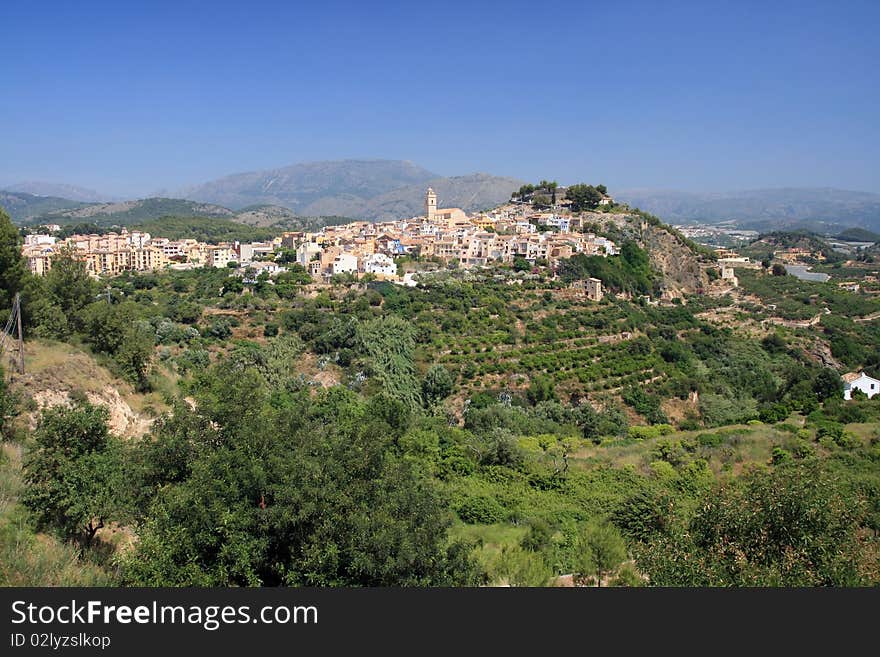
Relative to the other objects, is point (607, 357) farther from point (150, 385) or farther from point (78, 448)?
point (78, 448)

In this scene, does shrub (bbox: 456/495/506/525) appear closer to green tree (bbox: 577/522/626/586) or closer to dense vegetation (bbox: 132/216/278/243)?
green tree (bbox: 577/522/626/586)

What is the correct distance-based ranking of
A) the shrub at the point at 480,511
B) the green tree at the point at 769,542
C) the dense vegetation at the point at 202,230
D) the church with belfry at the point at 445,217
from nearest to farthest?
the green tree at the point at 769,542, the shrub at the point at 480,511, the church with belfry at the point at 445,217, the dense vegetation at the point at 202,230

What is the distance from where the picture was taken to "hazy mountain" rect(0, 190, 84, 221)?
156 meters

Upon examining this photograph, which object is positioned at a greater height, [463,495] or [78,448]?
[78,448]

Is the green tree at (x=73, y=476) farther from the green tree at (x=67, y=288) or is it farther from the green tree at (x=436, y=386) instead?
the green tree at (x=436, y=386)

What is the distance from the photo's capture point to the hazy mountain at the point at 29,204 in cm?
15564

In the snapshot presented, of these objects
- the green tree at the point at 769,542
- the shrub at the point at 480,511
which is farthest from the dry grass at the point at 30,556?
the shrub at the point at 480,511

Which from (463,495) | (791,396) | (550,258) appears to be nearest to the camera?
(463,495)

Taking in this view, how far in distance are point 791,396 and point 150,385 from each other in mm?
22324

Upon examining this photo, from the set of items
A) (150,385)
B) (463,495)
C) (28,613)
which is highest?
(28,613)

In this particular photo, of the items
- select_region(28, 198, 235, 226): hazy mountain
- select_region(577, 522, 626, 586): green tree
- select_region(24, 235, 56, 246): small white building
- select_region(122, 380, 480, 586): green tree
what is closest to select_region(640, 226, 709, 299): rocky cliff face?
select_region(577, 522, 626, 586): green tree

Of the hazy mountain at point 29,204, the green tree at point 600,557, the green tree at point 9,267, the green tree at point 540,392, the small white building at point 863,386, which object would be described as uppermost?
the hazy mountain at point 29,204

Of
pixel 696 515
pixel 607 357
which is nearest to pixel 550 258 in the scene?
pixel 607 357

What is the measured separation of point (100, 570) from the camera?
687cm
